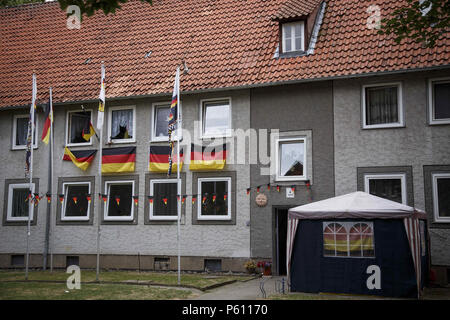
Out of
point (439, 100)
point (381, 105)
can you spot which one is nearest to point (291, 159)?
point (381, 105)

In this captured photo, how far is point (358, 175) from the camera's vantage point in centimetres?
1766

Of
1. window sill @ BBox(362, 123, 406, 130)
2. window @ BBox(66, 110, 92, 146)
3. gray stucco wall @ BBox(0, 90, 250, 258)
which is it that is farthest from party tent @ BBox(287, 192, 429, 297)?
window @ BBox(66, 110, 92, 146)

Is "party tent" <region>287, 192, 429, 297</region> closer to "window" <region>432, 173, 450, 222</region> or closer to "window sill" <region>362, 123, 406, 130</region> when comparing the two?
"window" <region>432, 173, 450, 222</region>

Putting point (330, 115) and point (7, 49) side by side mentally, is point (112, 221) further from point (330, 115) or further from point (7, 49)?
point (7, 49)

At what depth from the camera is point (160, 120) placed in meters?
20.8

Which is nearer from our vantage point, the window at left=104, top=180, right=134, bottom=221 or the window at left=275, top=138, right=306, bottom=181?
the window at left=275, top=138, right=306, bottom=181

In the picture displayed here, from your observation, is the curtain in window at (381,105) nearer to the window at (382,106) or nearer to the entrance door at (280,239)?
the window at (382,106)

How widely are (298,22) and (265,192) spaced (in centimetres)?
619

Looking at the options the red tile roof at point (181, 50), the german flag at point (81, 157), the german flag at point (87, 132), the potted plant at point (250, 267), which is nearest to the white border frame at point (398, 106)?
the red tile roof at point (181, 50)

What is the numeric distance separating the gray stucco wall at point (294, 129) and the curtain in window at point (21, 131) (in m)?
9.78

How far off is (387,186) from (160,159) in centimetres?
794

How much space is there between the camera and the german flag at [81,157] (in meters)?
21.0

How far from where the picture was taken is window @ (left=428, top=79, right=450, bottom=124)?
1702 centimetres

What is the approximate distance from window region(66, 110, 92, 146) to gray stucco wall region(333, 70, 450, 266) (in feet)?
32.2
